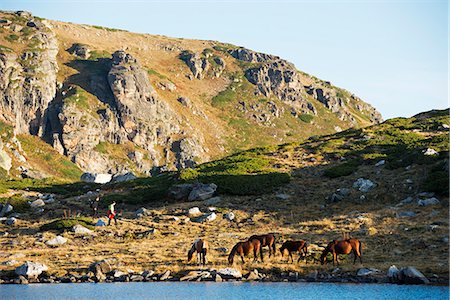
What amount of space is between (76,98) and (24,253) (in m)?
115

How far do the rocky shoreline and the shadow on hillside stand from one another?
126949 millimetres

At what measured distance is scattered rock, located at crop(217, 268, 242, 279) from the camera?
29422mm

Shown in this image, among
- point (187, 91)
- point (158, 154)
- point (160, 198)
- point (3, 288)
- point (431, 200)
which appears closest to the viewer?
point (3, 288)

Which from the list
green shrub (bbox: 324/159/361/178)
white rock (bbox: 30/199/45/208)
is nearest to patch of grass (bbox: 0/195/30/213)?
white rock (bbox: 30/199/45/208)

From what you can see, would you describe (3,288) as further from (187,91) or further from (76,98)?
(187,91)

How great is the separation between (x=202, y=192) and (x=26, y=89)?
102m

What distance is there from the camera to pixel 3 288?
2836 cm

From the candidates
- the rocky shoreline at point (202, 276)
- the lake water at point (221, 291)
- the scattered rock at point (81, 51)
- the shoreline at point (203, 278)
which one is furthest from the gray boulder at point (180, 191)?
Result: the scattered rock at point (81, 51)

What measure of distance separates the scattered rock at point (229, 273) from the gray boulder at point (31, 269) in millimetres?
10207

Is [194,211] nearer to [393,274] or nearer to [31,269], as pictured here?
[31,269]

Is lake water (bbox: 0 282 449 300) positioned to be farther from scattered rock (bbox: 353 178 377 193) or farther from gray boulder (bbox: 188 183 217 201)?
gray boulder (bbox: 188 183 217 201)

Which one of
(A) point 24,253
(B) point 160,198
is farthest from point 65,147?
(A) point 24,253

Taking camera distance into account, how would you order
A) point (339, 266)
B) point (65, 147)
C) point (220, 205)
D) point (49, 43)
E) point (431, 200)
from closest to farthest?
point (339, 266) → point (431, 200) → point (220, 205) → point (65, 147) → point (49, 43)

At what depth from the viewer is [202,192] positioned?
186 ft
